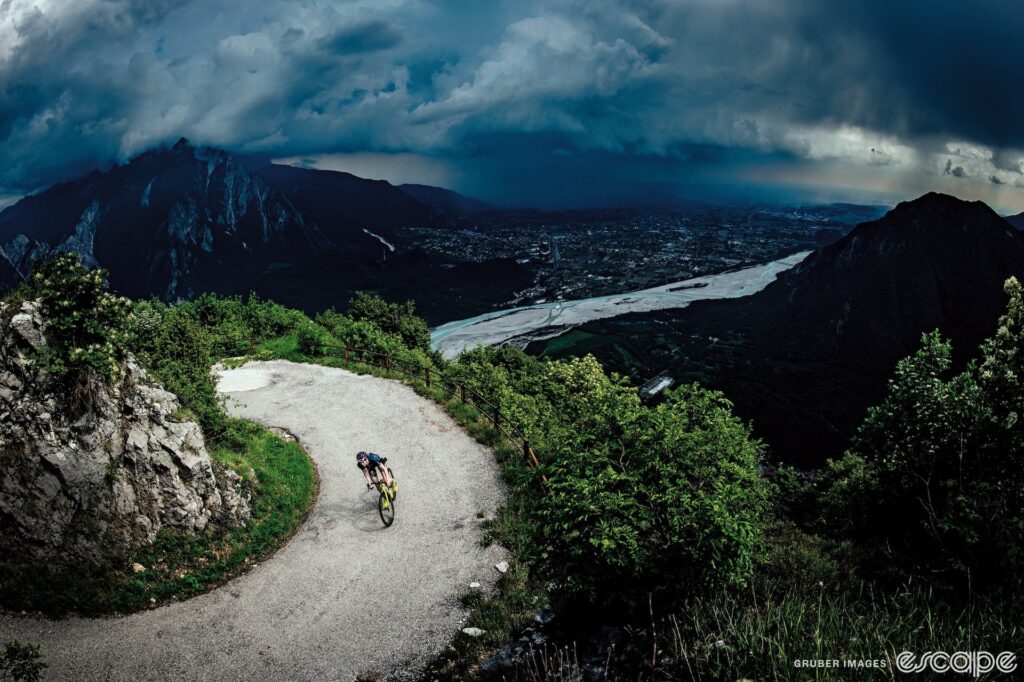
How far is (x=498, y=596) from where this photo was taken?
9891 millimetres

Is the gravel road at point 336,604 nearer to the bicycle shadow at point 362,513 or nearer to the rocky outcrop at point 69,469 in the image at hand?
the bicycle shadow at point 362,513

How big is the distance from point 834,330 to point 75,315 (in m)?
196

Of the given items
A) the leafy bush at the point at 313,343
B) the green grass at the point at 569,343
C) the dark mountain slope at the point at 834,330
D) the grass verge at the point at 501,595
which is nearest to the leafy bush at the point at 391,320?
the leafy bush at the point at 313,343

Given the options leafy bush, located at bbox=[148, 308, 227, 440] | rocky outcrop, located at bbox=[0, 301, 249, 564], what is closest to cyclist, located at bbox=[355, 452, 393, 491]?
rocky outcrop, located at bbox=[0, 301, 249, 564]

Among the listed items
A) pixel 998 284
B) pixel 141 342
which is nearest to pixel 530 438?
pixel 141 342

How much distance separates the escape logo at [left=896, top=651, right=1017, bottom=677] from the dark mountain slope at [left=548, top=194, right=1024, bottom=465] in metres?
110

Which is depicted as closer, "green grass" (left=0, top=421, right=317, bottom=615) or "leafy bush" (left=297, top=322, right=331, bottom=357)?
"green grass" (left=0, top=421, right=317, bottom=615)

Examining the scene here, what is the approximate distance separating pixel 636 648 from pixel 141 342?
68.7 ft

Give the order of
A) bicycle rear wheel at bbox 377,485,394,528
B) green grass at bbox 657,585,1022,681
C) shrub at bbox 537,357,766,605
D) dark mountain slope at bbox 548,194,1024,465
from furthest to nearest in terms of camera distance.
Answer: dark mountain slope at bbox 548,194,1024,465
bicycle rear wheel at bbox 377,485,394,528
shrub at bbox 537,357,766,605
green grass at bbox 657,585,1022,681

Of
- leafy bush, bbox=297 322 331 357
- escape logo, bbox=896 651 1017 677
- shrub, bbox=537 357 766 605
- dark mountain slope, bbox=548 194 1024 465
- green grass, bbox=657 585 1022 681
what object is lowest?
dark mountain slope, bbox=548 194 1024 465

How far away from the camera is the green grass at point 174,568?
32.6 ft

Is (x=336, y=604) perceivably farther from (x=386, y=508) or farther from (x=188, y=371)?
(x=188, y=371)

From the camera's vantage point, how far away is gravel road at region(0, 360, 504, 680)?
8773 mm

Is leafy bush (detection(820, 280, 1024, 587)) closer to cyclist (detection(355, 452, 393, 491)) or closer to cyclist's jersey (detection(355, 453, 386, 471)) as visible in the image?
cyclist (detection(355, 452, 393, 491))
